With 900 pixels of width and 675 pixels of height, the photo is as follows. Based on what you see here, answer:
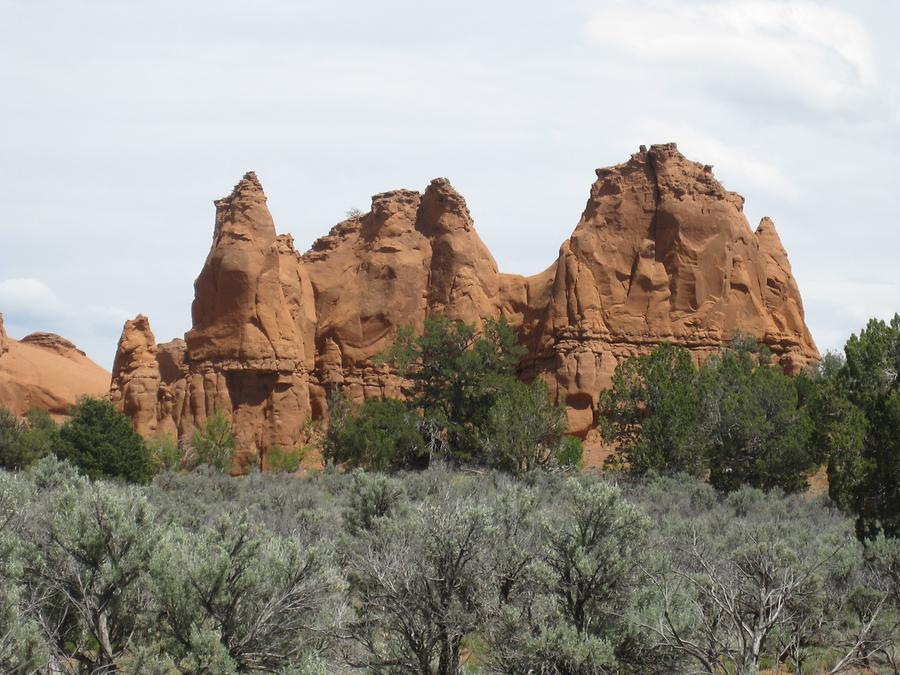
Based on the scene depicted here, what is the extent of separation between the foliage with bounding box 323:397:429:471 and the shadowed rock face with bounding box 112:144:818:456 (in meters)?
6.01

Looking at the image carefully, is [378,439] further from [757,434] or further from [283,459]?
[757,434]

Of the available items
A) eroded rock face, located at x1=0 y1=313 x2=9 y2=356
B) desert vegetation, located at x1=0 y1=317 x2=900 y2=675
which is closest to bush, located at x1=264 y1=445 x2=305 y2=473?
desert vegetation, located at x1=0 y1=317 x2=900 y2=675

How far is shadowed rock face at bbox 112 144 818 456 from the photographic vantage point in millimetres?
49438

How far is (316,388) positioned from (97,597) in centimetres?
3923

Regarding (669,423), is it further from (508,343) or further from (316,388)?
(316,388)

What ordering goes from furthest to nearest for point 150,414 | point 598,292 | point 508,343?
point 150,414, point 598,292, point 508,343

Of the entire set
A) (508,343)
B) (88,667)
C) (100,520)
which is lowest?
(88,667)

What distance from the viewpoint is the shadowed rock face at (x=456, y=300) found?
49438 millimetres

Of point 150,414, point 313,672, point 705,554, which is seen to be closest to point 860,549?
point 705,554

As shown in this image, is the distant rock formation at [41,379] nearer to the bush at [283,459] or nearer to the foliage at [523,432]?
the bush at [283,459]

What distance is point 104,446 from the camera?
3378cm

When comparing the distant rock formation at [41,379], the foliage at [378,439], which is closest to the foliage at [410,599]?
the foliage at [378,439]

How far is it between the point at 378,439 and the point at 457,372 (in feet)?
17.0

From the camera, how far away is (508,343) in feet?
154
